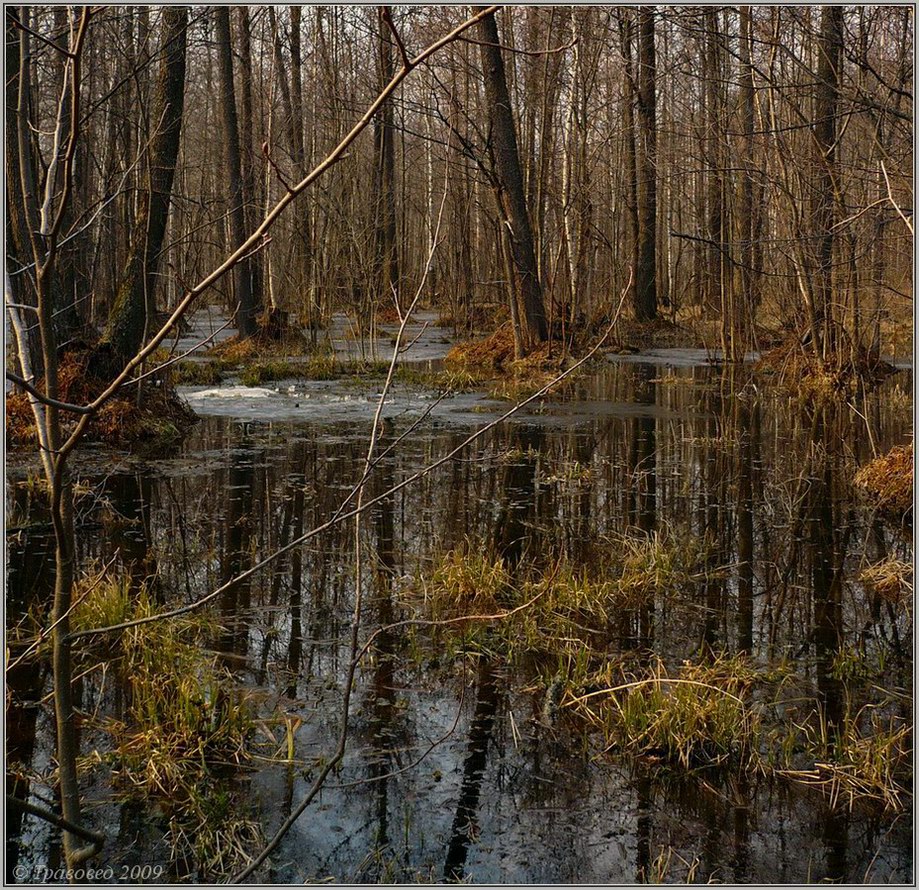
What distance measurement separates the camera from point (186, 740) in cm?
360

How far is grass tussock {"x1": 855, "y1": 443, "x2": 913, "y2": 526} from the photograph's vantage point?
7223mm

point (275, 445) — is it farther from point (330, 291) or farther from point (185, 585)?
point (330, 291)

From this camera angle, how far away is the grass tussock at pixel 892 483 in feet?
23.7

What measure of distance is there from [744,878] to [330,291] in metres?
13.4

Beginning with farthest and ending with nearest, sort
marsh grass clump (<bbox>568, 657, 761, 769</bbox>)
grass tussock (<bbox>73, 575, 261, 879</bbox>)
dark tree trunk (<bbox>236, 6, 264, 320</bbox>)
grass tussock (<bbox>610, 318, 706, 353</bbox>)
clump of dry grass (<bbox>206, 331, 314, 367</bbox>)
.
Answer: grass tussock (<bbox>610, 318, 706, 353</bbox>) → dark tree trunk (<bbox>236, 6, 264, 320</bbox>) → clump of dry grass (<bbox>206, 331, 314, 367</bbox>) → marsh grass clump (<bbox>568, 657, 761, 769</bbox>) → grass tussock (<bbox>73, 575, 261, 879</bbox>)

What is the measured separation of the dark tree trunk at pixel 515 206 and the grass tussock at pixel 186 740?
11.5 metres

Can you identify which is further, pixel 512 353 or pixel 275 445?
pixel 512 353

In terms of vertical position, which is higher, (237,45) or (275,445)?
(237,45)

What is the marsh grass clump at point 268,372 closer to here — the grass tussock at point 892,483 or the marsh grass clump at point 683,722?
the grass tussock at point 892,483

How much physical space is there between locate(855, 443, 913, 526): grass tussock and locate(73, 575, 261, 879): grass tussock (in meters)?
5.11

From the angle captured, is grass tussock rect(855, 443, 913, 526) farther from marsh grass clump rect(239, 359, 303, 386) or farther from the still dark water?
marsh grass clump rect(239, 359, 303, 386)

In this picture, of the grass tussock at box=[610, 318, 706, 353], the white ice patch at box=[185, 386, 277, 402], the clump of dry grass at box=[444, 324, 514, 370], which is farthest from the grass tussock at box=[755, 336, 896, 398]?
the white ice patch at box=[185, 386, 277, 402]

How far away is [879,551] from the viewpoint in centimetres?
626

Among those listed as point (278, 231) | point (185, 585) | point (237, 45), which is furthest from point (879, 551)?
point (237, 45)
